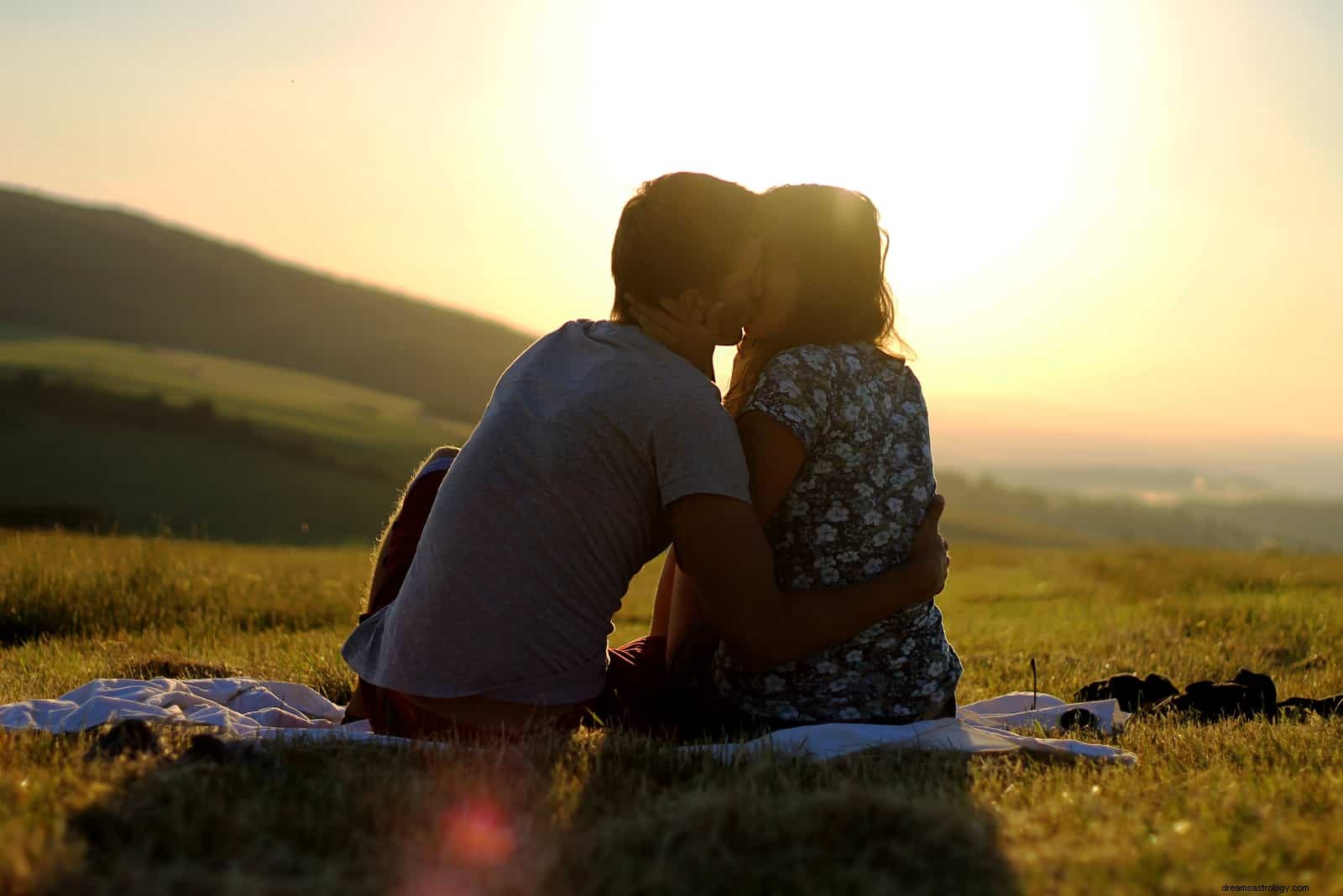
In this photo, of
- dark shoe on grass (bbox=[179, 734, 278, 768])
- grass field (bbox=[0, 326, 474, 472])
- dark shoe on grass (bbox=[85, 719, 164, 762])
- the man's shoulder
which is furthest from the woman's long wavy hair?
grass field (bbox=[0, 326, 474, 472])

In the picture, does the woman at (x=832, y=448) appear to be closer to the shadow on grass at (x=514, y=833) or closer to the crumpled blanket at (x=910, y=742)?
the crumpled blanket at (x=910, y=742)

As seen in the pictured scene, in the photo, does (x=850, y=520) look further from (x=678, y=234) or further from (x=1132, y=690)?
(x=1132, y=690)

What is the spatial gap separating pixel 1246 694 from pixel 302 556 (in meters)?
13.8

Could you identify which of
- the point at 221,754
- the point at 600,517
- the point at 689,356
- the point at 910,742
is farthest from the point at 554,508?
the point at 910,742

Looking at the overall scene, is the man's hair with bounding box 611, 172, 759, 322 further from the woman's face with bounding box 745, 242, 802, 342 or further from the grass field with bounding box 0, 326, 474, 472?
the grass field with bounding box 0, 326, 474, 472

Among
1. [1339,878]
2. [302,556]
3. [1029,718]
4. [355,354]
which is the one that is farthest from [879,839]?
[355,354]

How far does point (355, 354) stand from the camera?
6744 centimetres

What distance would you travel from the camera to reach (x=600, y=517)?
3.77 m

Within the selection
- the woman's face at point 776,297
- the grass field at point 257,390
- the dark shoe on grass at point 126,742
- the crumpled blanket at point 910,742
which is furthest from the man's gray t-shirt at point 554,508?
the grass field at point 257,390

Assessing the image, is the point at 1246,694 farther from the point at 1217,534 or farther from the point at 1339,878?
the point at 1217,534

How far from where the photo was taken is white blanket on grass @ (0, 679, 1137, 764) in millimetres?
4008

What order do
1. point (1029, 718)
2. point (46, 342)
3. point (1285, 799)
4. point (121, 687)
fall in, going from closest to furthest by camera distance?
point (1285, 799) → point (121, 687) → point (1029, 718) → point (46, 342)

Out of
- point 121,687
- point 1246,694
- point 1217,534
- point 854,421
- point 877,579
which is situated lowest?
point 1217,534

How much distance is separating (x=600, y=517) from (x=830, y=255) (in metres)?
1.32
